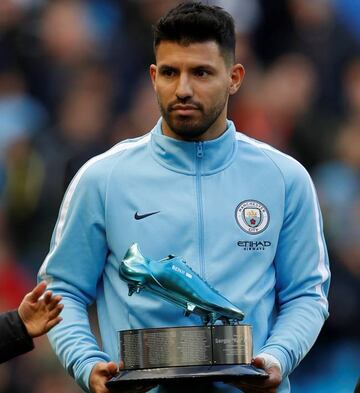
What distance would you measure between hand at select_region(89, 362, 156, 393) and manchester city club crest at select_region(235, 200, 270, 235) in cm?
74

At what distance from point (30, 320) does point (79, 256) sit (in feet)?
1.74

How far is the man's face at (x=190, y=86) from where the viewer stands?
17.5ft

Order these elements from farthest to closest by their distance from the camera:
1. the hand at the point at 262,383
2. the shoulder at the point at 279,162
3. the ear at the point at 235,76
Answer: the ear at the point at 235,76, the shoulder at the point at 279,162, the hand at the point at 262,383

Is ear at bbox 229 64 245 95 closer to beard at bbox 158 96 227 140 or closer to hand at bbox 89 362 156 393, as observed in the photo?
beard at bbox 158 96 227 140

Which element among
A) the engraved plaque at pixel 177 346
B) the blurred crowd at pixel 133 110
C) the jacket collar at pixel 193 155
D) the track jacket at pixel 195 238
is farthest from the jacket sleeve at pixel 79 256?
the blurred crowd at pixel 133 110

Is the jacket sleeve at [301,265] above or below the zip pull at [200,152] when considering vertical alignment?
below

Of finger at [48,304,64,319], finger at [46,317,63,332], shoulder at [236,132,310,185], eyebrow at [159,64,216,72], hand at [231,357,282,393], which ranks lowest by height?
hand at [231,357,282,393]

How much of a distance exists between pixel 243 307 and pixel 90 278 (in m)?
0.60

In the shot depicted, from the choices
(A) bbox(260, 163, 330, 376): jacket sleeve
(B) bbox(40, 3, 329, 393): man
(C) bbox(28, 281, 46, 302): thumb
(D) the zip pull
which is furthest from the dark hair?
(C) bbox(28, 281, 46, 302): thumb

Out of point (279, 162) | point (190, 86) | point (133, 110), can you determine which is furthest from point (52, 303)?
point (133, 110)

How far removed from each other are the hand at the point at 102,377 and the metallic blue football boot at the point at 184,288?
0.30 metres

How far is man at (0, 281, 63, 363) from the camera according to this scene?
495 cm

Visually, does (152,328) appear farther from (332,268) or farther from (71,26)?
(71,26)

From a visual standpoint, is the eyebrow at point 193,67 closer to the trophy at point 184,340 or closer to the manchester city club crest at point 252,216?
the manchester city club crest at point 252,216
